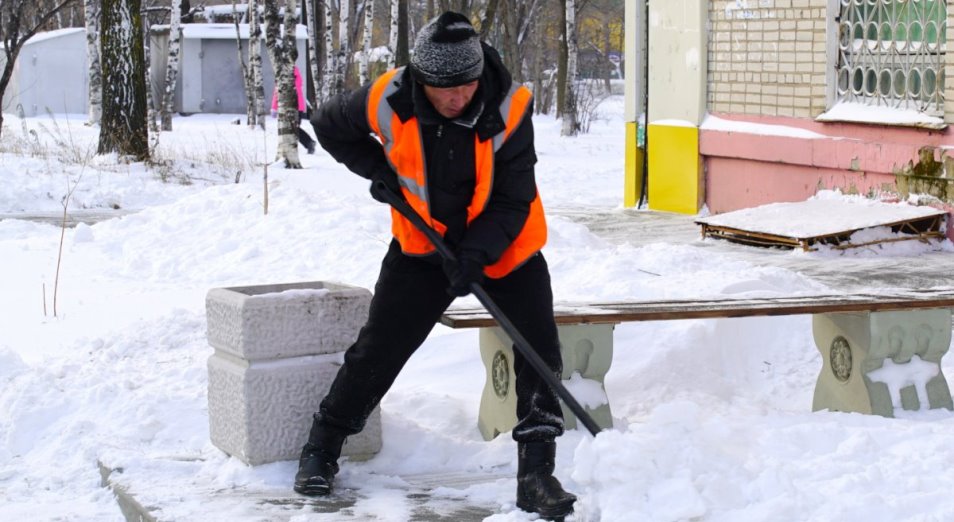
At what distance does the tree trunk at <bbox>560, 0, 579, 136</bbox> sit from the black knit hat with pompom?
2279 centimetres

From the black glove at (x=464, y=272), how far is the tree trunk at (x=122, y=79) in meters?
14.1

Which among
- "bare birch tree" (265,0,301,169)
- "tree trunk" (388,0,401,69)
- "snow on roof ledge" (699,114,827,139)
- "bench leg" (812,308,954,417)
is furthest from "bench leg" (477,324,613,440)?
"tree trunk" (388,0,401,69)

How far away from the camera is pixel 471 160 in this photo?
14.5 feet

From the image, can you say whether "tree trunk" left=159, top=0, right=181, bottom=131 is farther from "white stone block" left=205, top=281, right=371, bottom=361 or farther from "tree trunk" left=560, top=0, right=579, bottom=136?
"white stone block" left=205, top=281, right=371, bottom=361

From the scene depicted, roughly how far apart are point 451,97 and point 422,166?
10.2 inches

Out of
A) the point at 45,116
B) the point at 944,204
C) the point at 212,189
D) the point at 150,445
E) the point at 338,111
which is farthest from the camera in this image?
the point at 45,116

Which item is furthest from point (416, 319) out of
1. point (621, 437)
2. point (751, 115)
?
point (751, 115)

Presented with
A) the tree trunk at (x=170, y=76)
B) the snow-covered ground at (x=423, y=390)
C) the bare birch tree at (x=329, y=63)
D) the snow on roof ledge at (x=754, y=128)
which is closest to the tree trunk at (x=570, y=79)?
the bare birch tree at (x=329, y=63)

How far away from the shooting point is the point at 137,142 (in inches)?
700

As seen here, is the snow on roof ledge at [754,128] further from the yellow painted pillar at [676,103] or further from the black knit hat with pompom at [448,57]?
the black knit hat with pompom at [448,57]

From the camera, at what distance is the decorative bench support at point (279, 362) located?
5004 millimetres

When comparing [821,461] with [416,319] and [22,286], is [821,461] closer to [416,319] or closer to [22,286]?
[416,319]

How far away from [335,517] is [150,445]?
4.94ft

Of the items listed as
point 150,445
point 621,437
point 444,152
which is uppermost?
point 444,152
